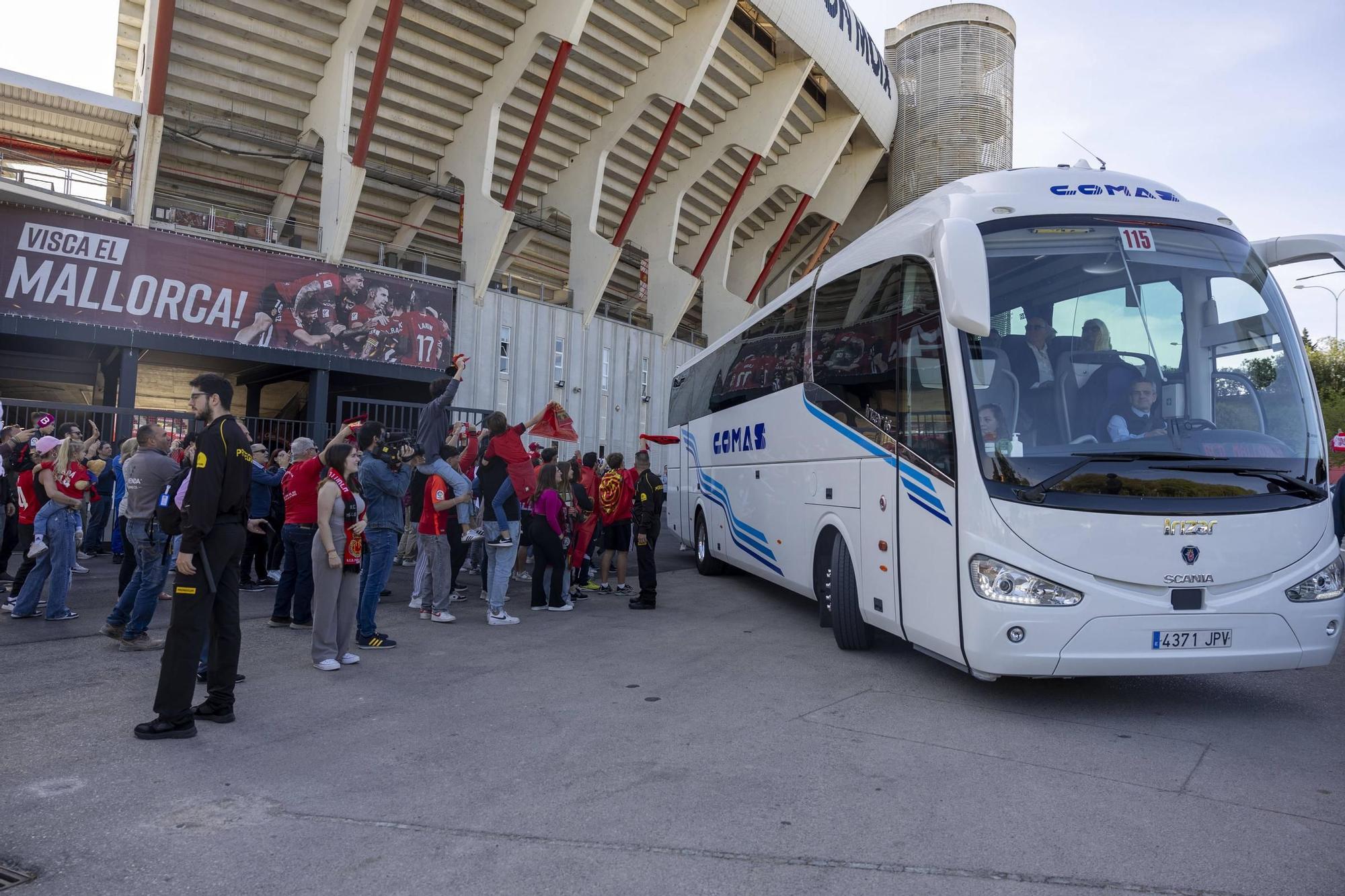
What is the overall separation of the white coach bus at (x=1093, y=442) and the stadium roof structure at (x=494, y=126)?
655 inches

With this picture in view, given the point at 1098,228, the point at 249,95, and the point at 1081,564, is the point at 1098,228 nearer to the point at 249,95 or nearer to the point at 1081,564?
the point at 1081,564

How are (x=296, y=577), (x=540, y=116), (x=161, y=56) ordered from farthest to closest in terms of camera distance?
1. (x=540, y=116)
2. (x=161, y=56)
3. (x=296, y=577)

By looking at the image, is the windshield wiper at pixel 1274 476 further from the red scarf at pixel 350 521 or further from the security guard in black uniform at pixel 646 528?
the security guard in black uniform at pixel 646 528

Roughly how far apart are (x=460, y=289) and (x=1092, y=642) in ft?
67.1

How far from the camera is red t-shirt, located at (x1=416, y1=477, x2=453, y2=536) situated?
311 inches

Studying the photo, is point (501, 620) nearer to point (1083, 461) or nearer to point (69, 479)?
point (69, 479)

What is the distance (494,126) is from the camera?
74.0 ft

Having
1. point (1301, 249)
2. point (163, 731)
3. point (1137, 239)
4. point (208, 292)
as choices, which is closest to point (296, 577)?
point (163, 731)

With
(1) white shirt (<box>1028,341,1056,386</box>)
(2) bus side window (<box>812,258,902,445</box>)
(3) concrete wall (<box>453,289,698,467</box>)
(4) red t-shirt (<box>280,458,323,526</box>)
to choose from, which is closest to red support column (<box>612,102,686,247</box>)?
(3) concrete wall (<box>453,289,698,467</box>)

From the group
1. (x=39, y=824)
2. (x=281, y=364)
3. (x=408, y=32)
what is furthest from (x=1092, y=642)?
(x=408, y=32)

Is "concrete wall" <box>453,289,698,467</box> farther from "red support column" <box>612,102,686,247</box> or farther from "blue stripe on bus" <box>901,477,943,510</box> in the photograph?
"blue stripe on bus" <box>901,477,943,510</box>

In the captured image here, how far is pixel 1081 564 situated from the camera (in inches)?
201

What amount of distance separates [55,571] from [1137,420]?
28.8 ft

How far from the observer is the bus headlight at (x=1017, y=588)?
509 centimetres
